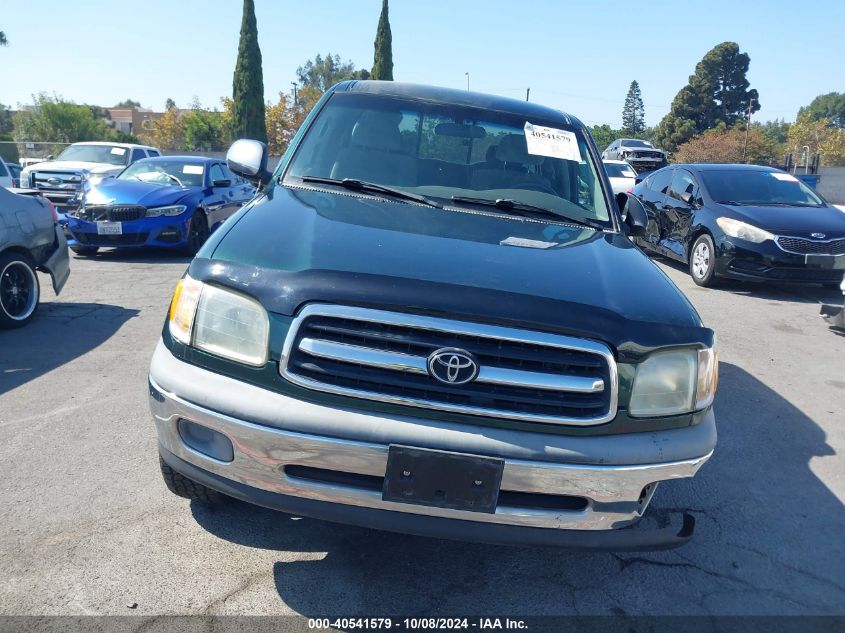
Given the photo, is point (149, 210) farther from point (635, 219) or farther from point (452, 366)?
point (452, 366)

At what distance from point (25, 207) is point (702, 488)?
5929 mm

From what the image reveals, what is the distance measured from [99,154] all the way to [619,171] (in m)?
13.3

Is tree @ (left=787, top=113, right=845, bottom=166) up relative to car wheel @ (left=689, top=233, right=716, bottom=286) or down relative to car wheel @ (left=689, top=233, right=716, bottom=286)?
up

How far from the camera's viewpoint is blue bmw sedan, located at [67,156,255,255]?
366 inches

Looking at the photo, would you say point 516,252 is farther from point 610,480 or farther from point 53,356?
point 53,356

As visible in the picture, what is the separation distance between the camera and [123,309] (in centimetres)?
669

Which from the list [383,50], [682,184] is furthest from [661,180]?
[383,50]

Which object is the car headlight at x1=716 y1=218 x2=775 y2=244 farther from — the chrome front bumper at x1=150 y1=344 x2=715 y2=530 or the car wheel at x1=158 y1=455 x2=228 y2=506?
the car wheel at x1=158 y1=455 x2=228 y2=506

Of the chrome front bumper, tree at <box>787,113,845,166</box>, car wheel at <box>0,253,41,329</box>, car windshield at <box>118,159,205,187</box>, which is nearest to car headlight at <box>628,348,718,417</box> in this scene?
the chrome front bumper

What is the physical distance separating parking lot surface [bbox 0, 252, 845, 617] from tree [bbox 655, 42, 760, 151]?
67796mm

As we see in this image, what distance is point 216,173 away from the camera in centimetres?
1126

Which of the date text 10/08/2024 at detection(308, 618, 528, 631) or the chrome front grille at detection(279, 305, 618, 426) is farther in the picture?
the date text 10/08/2024 at detection(308, 618, 528, 631)

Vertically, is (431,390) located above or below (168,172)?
below

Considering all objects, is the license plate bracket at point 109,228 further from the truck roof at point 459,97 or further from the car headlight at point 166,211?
the truck roof at point 459,97
